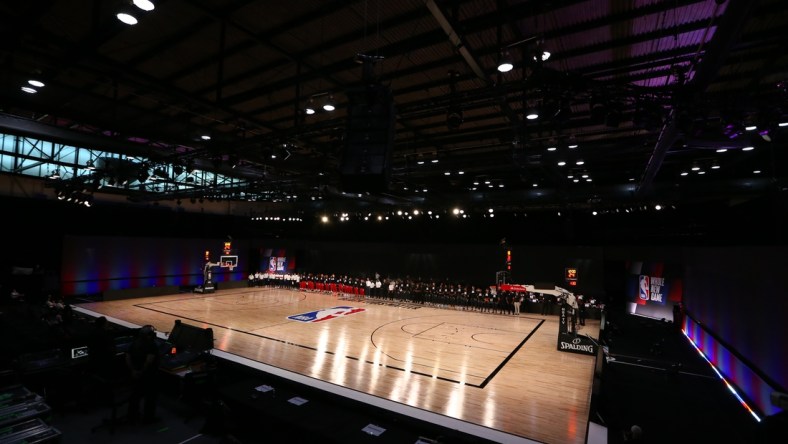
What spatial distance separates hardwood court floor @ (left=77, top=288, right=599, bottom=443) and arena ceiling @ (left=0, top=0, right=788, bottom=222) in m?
4.54

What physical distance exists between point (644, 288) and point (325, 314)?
15.3 m

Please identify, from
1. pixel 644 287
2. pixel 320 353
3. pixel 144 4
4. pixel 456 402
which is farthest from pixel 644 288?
pixel 144 4

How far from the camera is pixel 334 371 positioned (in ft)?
28.0

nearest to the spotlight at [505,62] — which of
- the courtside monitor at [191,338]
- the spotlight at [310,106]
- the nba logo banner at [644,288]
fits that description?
the spotlight at [310,106]

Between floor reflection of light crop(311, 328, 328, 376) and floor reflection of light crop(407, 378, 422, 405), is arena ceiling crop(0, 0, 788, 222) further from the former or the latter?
floor reflection of light crop(311, 328, 328, 376)

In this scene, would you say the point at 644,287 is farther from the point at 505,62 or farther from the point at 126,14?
the point at 126,14

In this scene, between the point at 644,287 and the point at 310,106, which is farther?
the point at 644,287

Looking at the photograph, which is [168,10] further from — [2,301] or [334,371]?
[2,301]

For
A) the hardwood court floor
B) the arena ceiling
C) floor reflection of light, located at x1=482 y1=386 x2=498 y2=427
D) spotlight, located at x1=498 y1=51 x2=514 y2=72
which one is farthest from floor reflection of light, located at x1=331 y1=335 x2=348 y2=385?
spotlight, located at x1=498 y1=51 x2=514 y2=72

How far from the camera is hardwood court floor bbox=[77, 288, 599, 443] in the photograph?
6820 mm

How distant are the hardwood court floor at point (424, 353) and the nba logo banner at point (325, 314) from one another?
0.04 m

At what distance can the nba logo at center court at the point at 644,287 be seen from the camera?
18312mm

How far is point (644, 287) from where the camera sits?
18438 millimetres

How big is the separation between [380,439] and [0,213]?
20.4 metres
